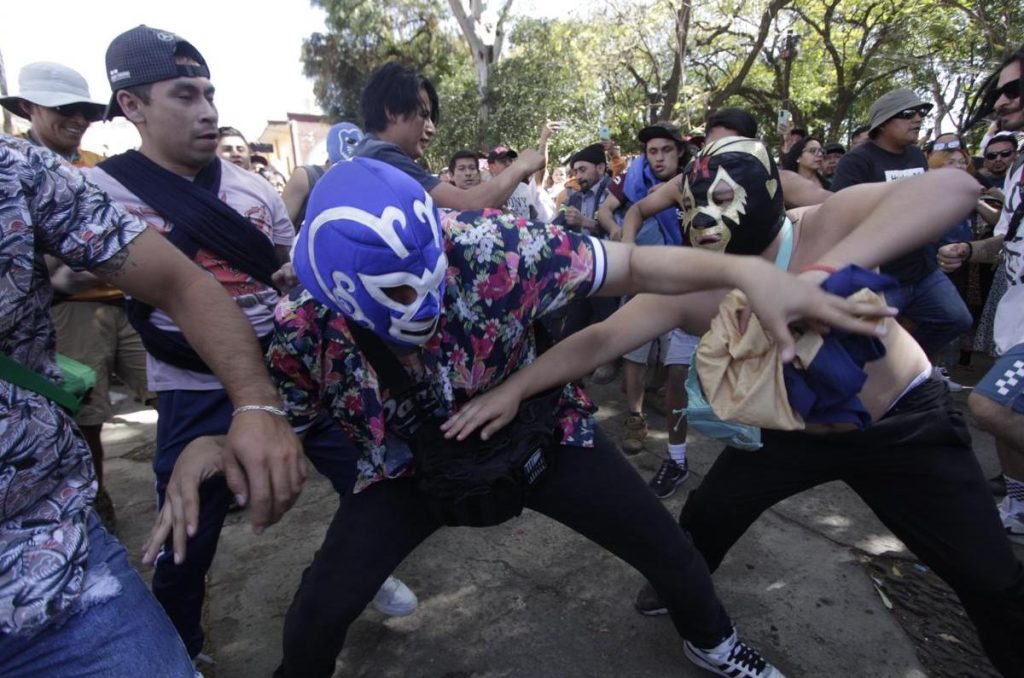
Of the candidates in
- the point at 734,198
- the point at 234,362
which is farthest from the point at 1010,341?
the point at 234,362

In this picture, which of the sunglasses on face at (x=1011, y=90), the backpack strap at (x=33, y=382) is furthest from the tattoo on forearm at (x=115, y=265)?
the sunglasses on face at (x=1011, y=90)

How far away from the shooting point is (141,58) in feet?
7.09

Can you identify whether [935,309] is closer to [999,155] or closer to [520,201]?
[999,155]

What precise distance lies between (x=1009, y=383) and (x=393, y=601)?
2.53 metres

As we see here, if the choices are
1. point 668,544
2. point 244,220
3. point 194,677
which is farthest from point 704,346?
point 244,220

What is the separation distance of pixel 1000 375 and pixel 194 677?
2.68m

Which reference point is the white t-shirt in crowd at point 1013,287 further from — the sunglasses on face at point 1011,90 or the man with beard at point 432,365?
the man with beard at point 432,365

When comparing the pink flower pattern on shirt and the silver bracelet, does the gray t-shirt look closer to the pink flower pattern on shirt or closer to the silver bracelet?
the pink flower pattern on shirt

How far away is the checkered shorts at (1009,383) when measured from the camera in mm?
2184

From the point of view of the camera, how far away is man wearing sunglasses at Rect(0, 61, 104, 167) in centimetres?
331

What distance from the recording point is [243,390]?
1.47 metres

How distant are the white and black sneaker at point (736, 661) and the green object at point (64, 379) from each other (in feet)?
6.63

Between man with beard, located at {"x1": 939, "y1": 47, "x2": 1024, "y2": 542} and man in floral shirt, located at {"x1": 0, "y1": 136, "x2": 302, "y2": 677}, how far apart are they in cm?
239

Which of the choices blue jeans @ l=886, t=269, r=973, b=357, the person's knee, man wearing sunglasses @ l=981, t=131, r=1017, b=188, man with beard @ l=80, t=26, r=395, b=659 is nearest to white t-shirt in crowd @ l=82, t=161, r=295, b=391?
man with beard @ l=80, t=26, r=395, b=659
